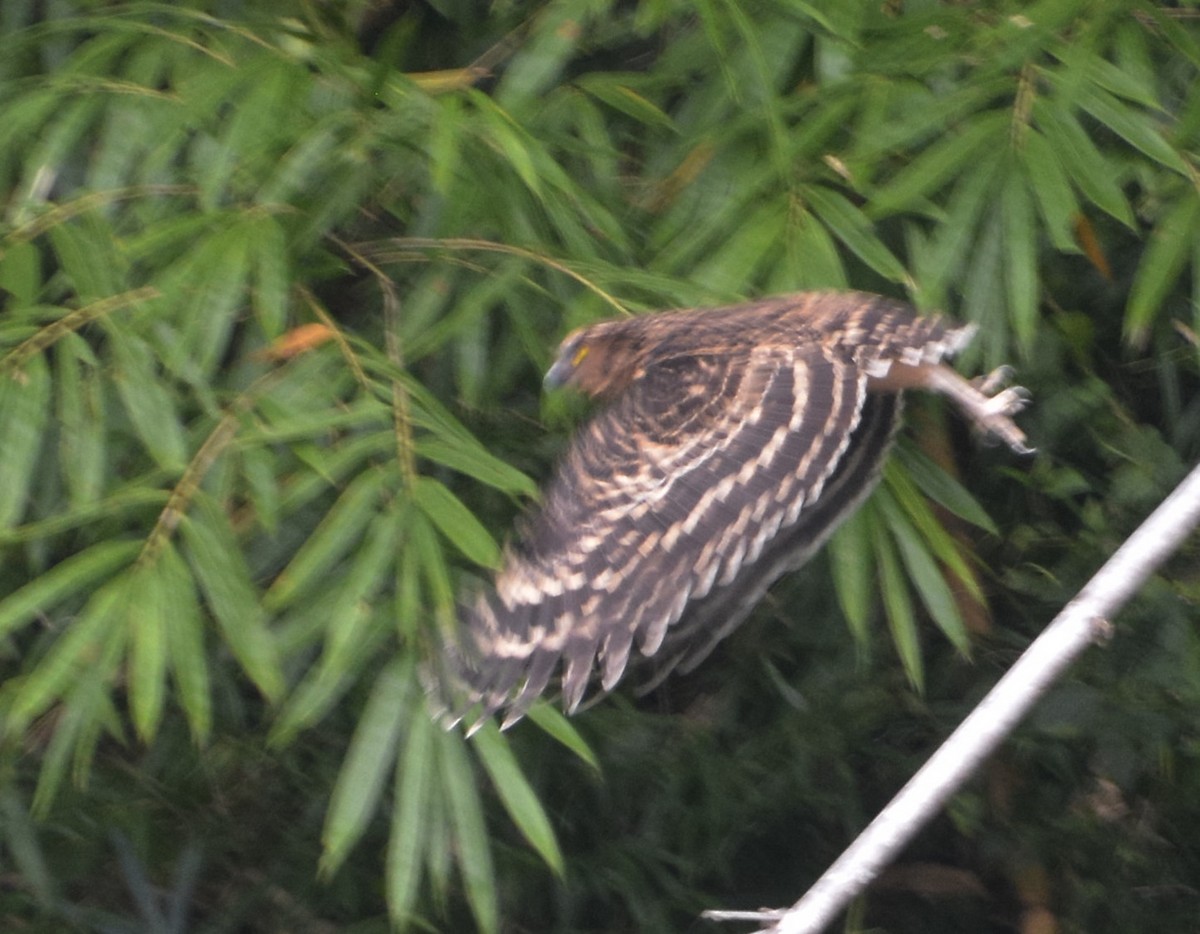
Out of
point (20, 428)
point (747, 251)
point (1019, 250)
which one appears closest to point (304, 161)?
point (20, 428)

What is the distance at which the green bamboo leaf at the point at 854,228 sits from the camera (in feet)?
8.28

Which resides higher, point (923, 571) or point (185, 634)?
point (185, 634)

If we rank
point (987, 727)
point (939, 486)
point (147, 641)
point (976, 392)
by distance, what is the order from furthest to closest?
1. point (939, 486)
2. point (976, 392)
3. point (147, 641)
4. point (987, 727)

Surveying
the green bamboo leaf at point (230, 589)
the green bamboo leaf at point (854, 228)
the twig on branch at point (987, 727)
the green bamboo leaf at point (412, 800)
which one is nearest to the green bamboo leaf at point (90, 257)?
the green bamboo leaf at point (230, 589)

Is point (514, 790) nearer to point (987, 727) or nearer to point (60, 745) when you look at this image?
point (60, 745)

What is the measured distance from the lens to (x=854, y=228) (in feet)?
8.35

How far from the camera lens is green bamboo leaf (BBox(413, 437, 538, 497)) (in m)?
2.29

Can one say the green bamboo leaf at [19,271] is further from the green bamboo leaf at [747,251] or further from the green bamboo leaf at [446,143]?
the green bamboo leaf at [747,251]

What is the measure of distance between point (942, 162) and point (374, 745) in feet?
3.73

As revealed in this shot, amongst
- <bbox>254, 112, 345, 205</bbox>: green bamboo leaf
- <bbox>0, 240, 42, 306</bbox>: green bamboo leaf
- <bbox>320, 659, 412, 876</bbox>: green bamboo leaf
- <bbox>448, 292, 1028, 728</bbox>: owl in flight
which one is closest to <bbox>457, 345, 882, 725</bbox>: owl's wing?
<bbox>448, 292, 1028, 728</bbox>: owl in flight

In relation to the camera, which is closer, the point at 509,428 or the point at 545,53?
the point at 545,53

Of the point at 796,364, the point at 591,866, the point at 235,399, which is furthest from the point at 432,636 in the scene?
the point at 591,866

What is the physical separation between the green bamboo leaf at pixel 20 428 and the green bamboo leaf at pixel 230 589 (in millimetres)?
225

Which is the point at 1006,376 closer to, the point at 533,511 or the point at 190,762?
the point at 533,511
